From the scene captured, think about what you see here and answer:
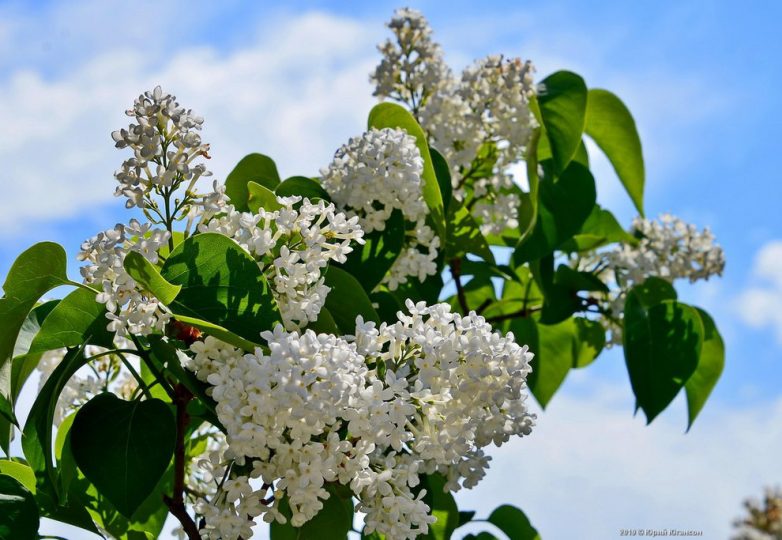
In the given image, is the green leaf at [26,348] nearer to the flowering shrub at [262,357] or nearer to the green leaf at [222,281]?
Result: the flowering shrub at [262,357]

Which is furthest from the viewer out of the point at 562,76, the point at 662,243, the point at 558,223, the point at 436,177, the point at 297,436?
the point at 662,243

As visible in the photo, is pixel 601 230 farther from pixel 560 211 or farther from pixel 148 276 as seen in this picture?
pixel 148 276

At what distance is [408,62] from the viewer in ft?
6.70

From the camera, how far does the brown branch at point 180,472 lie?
3.88 feet

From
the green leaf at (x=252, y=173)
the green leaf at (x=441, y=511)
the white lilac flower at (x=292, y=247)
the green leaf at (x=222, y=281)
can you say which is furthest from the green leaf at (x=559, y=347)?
the green leaf at (x=222, y=281)

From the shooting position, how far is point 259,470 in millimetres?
1039

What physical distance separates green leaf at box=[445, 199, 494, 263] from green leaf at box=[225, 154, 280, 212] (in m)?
0.36

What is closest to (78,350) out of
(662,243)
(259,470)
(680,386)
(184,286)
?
(184,286)

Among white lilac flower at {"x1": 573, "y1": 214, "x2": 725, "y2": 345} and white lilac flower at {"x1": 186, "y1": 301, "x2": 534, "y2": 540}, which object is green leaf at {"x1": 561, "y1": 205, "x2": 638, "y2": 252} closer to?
white lilac flower at {"x1": 573, "y1": 214, "x2": 725, "y2": 345}

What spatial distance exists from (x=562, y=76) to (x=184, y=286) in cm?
118

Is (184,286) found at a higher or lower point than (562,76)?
lower

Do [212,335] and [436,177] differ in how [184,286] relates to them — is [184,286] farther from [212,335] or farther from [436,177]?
[436,177]

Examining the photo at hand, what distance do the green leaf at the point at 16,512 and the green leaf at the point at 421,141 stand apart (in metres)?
0.76

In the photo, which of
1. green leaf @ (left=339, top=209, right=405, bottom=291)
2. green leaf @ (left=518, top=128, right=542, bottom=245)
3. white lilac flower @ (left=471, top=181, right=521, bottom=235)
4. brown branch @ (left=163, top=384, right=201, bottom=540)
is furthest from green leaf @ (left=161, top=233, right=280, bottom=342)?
white lilac flower @ (left=471, top=181, right=521, bottom=235)
